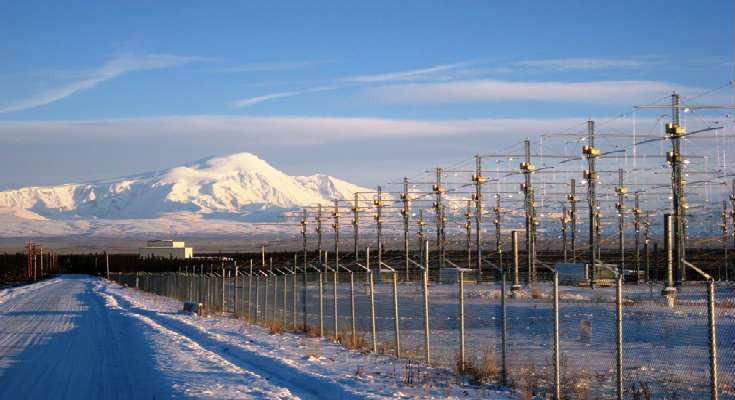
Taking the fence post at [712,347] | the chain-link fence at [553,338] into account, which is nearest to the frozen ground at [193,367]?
the chain-link fence at [553,338]

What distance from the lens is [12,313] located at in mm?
41750

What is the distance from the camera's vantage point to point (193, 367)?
64.7 ft

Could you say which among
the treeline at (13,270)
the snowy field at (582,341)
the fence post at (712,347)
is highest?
the fence post at (712,347)

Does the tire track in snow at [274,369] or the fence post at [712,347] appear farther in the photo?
the tire track in snow at [274,369]

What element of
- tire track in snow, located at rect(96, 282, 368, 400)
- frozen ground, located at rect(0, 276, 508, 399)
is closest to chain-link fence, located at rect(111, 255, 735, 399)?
frozen ground, located at rect(0, 276, 508, 399)

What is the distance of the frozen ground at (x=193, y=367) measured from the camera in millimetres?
16484

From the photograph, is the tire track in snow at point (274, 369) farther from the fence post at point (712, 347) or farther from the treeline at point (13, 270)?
the treeline at point (13, 270)

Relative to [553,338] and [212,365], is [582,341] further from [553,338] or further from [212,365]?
[212,365]

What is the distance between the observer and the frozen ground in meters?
16.5

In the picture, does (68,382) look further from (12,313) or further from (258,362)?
(12,313)

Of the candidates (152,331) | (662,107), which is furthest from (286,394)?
(662,107)

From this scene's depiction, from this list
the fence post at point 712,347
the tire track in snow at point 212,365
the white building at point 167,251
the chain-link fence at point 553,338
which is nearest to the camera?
the fence post at point 712,347

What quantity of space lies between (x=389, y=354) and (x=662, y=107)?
88.0 ft

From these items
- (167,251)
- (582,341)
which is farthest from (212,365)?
(167,251)
